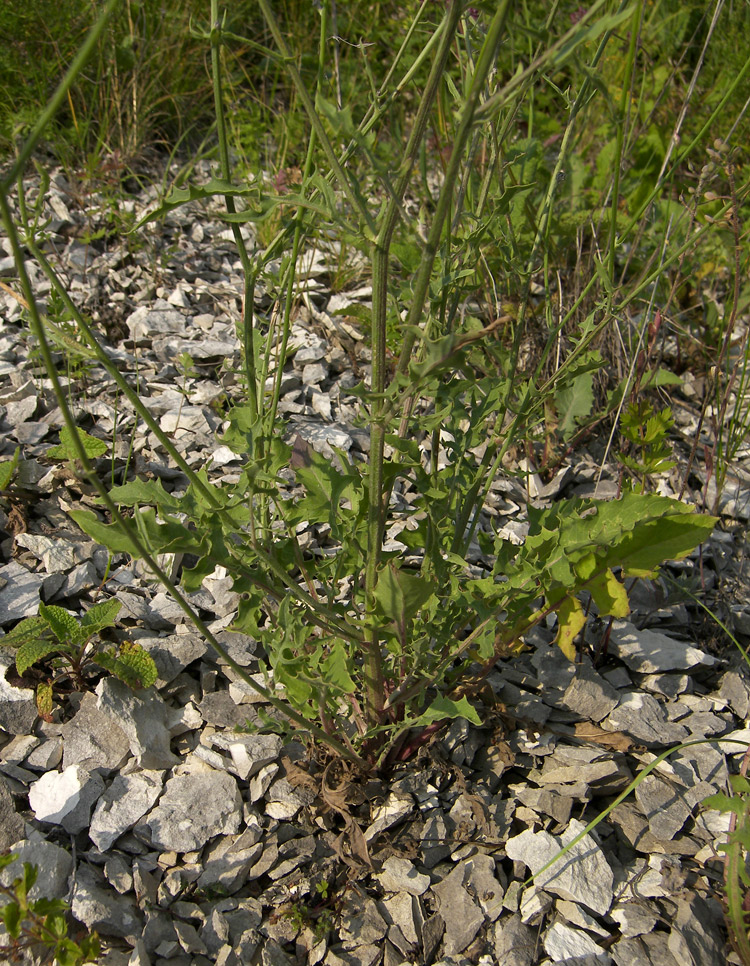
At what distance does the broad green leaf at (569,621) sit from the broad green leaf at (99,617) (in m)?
0.95

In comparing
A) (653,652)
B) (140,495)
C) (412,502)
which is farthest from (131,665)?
(653,652)

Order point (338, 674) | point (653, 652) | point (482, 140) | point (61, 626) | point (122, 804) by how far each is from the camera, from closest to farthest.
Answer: point (338, 674), point (122, 804), point (61, 626), point (653, 652), point (482, 140)

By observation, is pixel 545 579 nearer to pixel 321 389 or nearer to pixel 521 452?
pixel 521 452

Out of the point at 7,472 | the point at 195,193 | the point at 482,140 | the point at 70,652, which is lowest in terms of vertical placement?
the point at 70,652

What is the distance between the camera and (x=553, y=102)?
3.67 metres

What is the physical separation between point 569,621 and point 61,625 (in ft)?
3.43

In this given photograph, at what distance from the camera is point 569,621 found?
148cm

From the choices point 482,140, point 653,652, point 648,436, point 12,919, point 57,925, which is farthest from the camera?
point 482,140

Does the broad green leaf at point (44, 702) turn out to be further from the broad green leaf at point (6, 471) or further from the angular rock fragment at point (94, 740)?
the broad green leaf at point (6, 471)

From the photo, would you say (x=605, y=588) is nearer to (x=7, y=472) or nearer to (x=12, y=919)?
(x=12, y=919)

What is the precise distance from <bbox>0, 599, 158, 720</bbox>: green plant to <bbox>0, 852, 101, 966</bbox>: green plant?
0.46 metres

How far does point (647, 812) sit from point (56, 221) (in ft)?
8.98

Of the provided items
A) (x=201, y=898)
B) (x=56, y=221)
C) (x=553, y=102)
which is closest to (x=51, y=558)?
(x=201, y=898)

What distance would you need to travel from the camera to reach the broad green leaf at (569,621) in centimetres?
147
